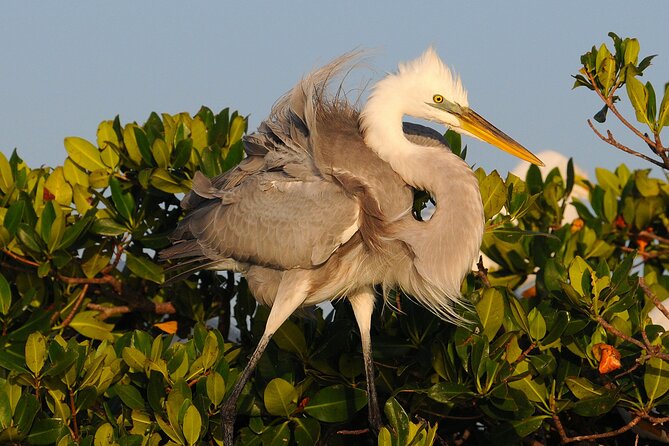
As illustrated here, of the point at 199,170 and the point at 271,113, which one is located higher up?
the point at 271,113

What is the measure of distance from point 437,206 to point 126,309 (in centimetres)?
201

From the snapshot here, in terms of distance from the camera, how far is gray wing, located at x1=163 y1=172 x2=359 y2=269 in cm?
443

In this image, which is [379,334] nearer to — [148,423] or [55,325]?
[148,423]

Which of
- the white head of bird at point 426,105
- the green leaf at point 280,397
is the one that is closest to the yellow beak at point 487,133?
the white head of bird at point 426,105

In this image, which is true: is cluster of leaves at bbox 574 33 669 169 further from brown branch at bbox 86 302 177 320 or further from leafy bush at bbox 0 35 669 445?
brown branch at bbox 86 302 177 320

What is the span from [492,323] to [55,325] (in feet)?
7.63

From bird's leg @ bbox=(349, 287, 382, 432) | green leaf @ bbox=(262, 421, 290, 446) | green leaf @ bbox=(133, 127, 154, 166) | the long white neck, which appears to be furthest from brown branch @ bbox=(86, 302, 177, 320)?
the long white neck

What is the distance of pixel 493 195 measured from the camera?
4.75 m

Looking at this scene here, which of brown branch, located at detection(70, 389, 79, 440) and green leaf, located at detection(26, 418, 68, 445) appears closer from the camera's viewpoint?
green leaf, located at detection(26, 418, 68, 445)

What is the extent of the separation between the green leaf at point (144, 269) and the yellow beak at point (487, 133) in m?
1.82

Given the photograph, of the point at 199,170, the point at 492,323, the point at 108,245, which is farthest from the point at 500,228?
the point at 108,245

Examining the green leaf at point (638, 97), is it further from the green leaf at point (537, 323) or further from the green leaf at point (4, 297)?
the green leaf at point (4, 297)

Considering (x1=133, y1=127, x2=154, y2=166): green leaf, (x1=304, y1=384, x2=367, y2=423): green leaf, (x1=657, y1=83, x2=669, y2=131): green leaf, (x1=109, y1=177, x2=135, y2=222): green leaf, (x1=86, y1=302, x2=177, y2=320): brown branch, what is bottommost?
(x1=304, y1=384, x2=367, y2=423): green leaf

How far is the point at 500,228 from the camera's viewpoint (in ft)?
16.0
